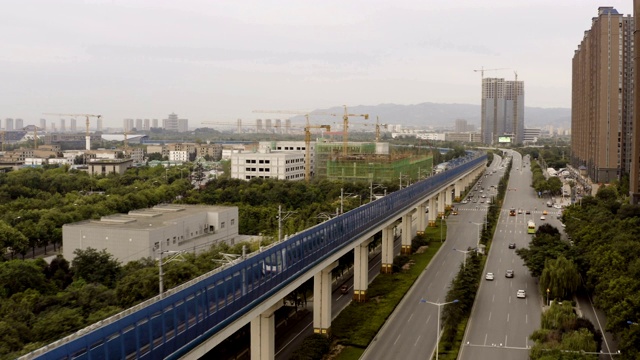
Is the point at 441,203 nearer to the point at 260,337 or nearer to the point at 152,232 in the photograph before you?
the point at 152,232

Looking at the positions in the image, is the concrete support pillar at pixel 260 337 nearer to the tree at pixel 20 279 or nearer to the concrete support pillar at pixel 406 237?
the tree at pixel 20 279

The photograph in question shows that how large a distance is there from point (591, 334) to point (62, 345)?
16.9m

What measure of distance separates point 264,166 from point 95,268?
48.0 metres

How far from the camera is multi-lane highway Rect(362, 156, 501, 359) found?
22984 millimetres

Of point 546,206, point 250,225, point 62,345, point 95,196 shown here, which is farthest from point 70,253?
point 546,206

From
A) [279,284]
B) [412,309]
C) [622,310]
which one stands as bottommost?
[412,309]

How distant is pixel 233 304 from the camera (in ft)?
53.2

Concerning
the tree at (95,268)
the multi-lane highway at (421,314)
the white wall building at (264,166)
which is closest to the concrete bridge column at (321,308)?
the multi-lane highway at (421,314)

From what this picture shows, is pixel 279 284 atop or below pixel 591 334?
atop

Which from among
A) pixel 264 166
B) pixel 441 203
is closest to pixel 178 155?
pixel 264 166

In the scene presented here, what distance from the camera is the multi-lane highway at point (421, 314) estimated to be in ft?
75.4

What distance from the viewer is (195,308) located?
14.4m

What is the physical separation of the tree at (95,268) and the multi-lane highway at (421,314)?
1217cm

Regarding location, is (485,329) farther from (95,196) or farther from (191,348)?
(95,196)
